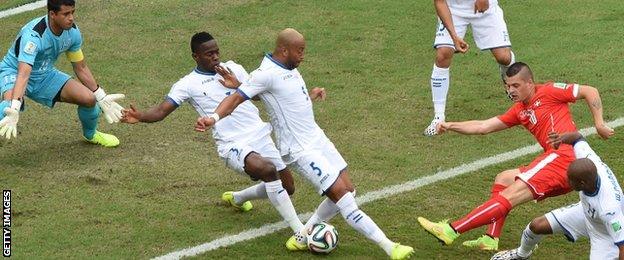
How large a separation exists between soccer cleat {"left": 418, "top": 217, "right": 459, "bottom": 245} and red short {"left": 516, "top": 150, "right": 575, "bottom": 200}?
28.9 inches

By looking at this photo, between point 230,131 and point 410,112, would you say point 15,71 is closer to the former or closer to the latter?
point 230,131

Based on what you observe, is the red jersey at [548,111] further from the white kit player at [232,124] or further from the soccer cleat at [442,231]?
the white kit player at [232,124]

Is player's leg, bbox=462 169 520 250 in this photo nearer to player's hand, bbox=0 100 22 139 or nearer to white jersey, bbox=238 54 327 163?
white jersey, bbox=238 54 327 163

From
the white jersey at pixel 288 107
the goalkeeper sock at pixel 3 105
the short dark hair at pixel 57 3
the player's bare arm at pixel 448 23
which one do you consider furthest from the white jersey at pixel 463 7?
the goalkeeper sock at pixel 3 105

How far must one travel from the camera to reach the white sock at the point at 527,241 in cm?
980

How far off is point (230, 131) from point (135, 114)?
84cm

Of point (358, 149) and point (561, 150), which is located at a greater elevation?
point (561, 150)

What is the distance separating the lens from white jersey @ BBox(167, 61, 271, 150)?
35.3 ft

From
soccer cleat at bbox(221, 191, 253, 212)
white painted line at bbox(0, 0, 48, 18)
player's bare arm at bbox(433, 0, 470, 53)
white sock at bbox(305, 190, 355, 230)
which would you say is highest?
player's bare arm at bbox(433, 0, 470, 53)

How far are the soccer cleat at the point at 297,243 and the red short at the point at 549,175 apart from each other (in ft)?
6.09

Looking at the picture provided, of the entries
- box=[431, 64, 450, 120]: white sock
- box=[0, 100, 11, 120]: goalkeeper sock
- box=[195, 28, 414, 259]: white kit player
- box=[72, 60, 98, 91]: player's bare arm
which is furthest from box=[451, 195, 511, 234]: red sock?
box=[0, 100, 11, 120]: goalkeeper sock

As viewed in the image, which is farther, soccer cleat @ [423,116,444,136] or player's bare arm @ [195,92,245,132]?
soccer cleat @ [423,116,444,136]

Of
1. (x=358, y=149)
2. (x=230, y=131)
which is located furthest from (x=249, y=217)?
(x=358, y=149)

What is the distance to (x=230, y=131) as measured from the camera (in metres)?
10.8
